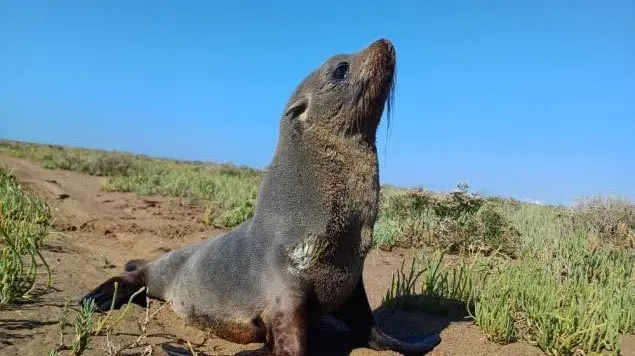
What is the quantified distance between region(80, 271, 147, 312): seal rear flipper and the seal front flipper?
148 cm


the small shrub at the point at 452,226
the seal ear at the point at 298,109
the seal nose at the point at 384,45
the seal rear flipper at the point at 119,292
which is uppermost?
the seal nose at the point at 384,45

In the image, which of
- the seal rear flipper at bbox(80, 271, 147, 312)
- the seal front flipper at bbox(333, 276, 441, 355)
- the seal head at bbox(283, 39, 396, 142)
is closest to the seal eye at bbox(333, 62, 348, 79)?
the seal head at bbox(283, 39, 396, 142)

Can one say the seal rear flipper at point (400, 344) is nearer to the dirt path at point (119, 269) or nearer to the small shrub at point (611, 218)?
the dirt path at point (119, 269)

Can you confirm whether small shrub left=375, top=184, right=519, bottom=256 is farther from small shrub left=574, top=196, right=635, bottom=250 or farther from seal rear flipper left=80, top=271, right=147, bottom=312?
seal rear flipper left=80, top=271, right=147, bottom=312

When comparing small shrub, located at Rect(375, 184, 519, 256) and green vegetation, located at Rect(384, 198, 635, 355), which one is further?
small shrub, located at Rect(375, 184, 519, 256)

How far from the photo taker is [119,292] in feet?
13.9

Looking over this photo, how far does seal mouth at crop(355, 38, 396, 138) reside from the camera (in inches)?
130

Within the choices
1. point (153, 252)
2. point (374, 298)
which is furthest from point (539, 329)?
point (153, 252)

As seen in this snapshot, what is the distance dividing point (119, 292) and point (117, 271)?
1053mm

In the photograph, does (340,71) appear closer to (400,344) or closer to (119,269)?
(400,344)

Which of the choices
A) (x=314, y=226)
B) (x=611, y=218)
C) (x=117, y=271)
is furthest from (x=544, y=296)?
(x=611, y=218)

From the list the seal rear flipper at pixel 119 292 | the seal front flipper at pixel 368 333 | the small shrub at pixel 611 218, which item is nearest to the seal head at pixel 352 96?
the seal front flipper at pixel 368 333

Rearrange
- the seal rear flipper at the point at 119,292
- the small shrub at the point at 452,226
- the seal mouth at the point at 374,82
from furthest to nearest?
the small shrub at the point at 452,226 → the seal rear flipper at the point at 119,292 → the seal mouth at the point at 374,82

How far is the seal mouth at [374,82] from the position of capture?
130 inches
